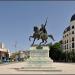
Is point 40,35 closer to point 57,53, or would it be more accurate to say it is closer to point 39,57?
point 39,57

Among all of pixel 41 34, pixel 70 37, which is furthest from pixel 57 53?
pixel 41 34

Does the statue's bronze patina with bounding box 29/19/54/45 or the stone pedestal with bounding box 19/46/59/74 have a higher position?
the statue's bronze patina with bounding box 29/19/54/45

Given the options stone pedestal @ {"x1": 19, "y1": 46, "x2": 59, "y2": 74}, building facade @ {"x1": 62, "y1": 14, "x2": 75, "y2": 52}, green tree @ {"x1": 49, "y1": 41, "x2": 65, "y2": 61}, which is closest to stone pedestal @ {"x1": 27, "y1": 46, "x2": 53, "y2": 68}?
stone pedestal @ {"x1": 19, "y1": 46, "x2": 59, "y2": 74}

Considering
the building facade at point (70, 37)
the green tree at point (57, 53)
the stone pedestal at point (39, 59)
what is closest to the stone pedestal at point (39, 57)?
the stone pedestal at point (39, 59)

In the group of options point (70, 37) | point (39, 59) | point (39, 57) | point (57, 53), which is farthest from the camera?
point (70, 37)

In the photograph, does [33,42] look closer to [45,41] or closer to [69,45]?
[45,41]

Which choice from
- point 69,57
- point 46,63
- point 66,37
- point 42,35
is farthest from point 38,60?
point 66,37

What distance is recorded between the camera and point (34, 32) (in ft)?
131

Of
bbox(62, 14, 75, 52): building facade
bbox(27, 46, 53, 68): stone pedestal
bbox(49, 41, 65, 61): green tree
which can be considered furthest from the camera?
bbox(62, 14, 75, 52): building facade

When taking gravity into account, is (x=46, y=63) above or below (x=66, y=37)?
below

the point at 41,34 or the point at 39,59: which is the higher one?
the point at 41,34

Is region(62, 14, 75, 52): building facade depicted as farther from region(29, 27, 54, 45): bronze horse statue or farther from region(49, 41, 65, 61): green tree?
region(29, 27, 54, 45): bronze horse statue

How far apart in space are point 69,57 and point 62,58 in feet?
18.8

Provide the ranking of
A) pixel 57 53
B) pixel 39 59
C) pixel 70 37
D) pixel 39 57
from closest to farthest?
pixel 39 59
pixel 39 57
pixel 57 53
pixel 70 37
